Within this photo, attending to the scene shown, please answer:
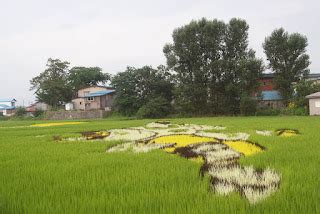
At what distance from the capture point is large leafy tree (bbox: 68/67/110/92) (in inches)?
2867

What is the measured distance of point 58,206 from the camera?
9.57 ft

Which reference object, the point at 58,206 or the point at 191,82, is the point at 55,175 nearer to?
the point at 58,206

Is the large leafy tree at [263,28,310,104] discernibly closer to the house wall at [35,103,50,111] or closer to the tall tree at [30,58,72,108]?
the tall tree at [30,58,72,108]

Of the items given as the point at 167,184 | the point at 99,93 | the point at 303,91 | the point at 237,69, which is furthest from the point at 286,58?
the point at 167,184

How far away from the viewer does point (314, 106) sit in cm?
3500

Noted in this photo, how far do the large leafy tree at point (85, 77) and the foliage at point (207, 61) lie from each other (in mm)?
36091

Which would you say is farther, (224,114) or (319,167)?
(224,114)

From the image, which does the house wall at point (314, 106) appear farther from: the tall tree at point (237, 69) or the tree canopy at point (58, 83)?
the tree canopy at point (58, 83)

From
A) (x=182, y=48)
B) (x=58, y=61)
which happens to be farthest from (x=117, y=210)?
(x=58, y=61)

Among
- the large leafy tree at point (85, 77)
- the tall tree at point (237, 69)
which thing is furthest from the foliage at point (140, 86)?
the large leafy tree at point (85, 77)

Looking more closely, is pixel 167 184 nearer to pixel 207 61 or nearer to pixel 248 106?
pixel 248 106

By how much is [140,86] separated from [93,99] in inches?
842

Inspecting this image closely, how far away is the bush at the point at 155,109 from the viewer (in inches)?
1681

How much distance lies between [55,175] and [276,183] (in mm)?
3026
